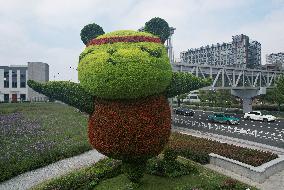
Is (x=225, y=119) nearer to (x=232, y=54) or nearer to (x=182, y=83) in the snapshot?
(x=182, y=83)

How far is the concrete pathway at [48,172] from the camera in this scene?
52.6 feet

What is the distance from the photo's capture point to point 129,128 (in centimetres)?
1132

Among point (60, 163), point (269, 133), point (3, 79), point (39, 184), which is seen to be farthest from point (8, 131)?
point (3, 79)

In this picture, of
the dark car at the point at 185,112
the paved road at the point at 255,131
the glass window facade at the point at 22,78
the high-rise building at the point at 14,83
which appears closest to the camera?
the paved road at the point at 255,131

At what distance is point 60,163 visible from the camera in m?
20.0

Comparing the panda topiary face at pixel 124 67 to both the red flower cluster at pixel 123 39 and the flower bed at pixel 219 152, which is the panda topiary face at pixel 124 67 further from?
the flower bed at pixel 219 152

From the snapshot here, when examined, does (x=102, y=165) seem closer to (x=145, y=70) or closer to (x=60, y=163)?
(x=60, y=163)

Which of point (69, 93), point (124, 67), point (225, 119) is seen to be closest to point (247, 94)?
point (225, 119)

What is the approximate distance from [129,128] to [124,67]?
2135 mm

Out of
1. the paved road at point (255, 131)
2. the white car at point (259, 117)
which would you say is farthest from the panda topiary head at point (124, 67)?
the white car at point (259, 117)

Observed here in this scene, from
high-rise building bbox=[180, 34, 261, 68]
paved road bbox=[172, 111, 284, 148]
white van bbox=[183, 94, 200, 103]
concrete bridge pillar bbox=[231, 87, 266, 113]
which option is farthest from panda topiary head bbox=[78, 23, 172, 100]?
high-rise building bbox=[180, 34, 261, 68]

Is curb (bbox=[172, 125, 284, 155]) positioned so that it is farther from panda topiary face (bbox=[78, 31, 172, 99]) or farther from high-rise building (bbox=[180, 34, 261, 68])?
high-rise building (bbox=[180, 34, 261, 68])

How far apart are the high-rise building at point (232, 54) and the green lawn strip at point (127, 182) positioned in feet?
330

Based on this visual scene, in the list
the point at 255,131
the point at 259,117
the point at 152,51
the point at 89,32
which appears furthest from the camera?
the point at 259,117
